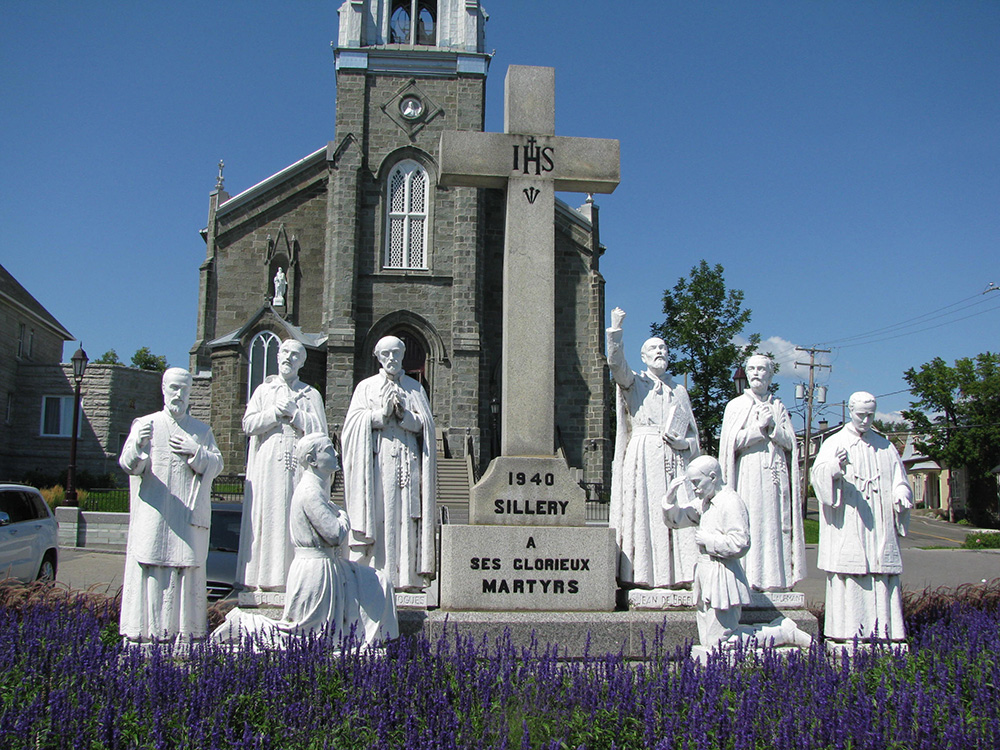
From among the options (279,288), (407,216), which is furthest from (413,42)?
(279,288)

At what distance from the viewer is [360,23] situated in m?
28.2

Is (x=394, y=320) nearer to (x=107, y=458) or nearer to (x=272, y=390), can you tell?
(x=107, y=458)

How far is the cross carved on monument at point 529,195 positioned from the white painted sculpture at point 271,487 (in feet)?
5.95

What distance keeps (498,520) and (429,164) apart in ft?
74.8

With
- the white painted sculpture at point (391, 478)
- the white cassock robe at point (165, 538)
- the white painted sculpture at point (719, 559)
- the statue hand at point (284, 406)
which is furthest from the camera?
the statue hand at point (284, 406)

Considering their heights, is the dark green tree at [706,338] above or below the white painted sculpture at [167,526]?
above

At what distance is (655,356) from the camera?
7.32 metres

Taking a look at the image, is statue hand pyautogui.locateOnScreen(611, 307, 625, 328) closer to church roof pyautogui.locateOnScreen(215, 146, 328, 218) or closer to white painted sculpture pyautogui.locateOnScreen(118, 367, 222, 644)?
white painted sculpture pyautogui.locateOnScreen(118, 367, 222, 644)

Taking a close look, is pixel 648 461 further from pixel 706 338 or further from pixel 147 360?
pixel 147 360

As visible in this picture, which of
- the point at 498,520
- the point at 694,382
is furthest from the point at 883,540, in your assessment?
the point at 694,382

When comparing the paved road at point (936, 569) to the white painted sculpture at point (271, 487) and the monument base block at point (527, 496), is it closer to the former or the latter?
the monument base block at point (527, 496)

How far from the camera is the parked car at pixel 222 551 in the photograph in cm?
1026

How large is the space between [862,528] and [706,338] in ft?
82.4

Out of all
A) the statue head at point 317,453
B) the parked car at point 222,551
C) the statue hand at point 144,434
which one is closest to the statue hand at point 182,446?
the statue hand at point 144,434
